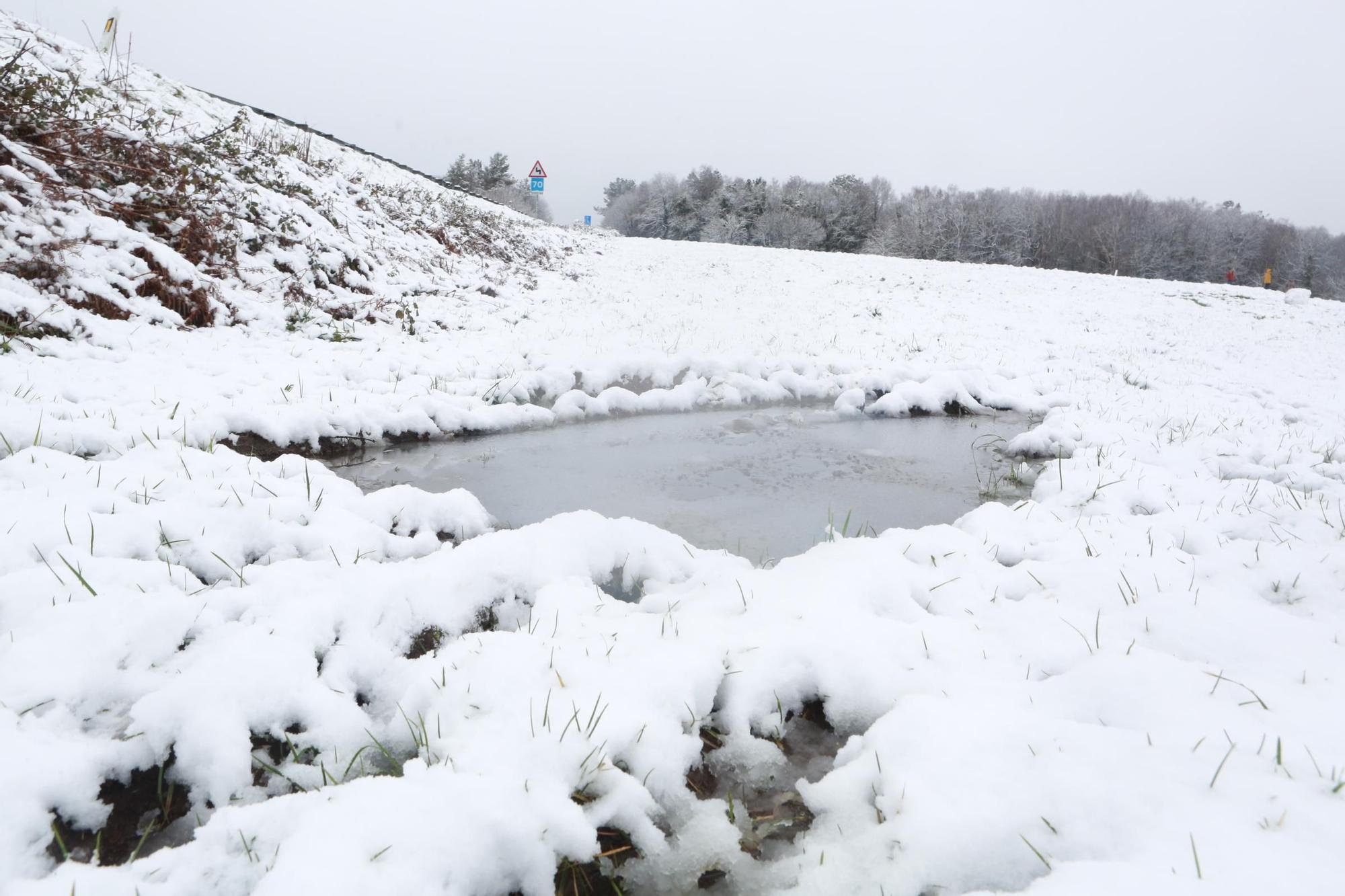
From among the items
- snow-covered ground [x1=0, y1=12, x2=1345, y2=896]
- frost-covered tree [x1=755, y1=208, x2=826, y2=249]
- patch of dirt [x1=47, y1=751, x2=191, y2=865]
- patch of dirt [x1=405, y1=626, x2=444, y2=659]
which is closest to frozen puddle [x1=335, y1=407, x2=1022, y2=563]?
snow-covered ground [x1=0, y1=12, x2=1345, y2=896]

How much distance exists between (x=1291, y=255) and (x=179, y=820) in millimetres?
77924

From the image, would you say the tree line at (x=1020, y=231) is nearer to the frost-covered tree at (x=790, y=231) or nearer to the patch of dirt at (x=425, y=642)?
the frost-covered tree at (x=790, y=231)

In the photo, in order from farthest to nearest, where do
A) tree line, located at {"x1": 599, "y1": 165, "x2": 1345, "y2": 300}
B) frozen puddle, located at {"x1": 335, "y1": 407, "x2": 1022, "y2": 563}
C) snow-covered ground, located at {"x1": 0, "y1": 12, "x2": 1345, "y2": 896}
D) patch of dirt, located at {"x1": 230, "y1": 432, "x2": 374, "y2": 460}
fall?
tree line, located at {"x1": 599, "y1": 165, "x2": 1345, "y2": 300}, patch of dirt, located at {"x1": 230, "y1": 432, "x2": 374, "y2": 460}, frozen puddle, located at {"x1": 335, "y1": 407, "x2": 1022, "y2": 563}, snow-covered ground, located at {"x1": 0, "y1": 12, "x2": 1345, "y2": 896}

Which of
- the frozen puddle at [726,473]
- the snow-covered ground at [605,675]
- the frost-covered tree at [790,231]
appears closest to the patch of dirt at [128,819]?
the snow-covered ground at [605,675]

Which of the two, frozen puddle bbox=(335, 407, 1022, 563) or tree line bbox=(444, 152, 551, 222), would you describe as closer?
frozen puddle bbox=(335, 407, 1022, 563)

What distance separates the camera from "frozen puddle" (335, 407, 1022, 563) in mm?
3320

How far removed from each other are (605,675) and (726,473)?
2.32 m

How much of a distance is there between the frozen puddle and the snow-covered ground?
1.40ft

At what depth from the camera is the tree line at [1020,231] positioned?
49.3 m

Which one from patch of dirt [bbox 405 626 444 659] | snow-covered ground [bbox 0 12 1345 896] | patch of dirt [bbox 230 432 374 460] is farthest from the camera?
patch of dirt [bbox 230 432 374 460]

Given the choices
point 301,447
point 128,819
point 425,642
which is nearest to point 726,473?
point 425,642

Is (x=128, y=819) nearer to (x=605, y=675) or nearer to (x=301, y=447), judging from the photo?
(x=605, y=675)

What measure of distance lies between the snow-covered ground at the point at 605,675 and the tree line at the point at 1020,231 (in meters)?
49.7

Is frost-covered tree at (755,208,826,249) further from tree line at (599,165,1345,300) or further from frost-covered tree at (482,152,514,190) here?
frost-covered tree at (482,152,514,190)
